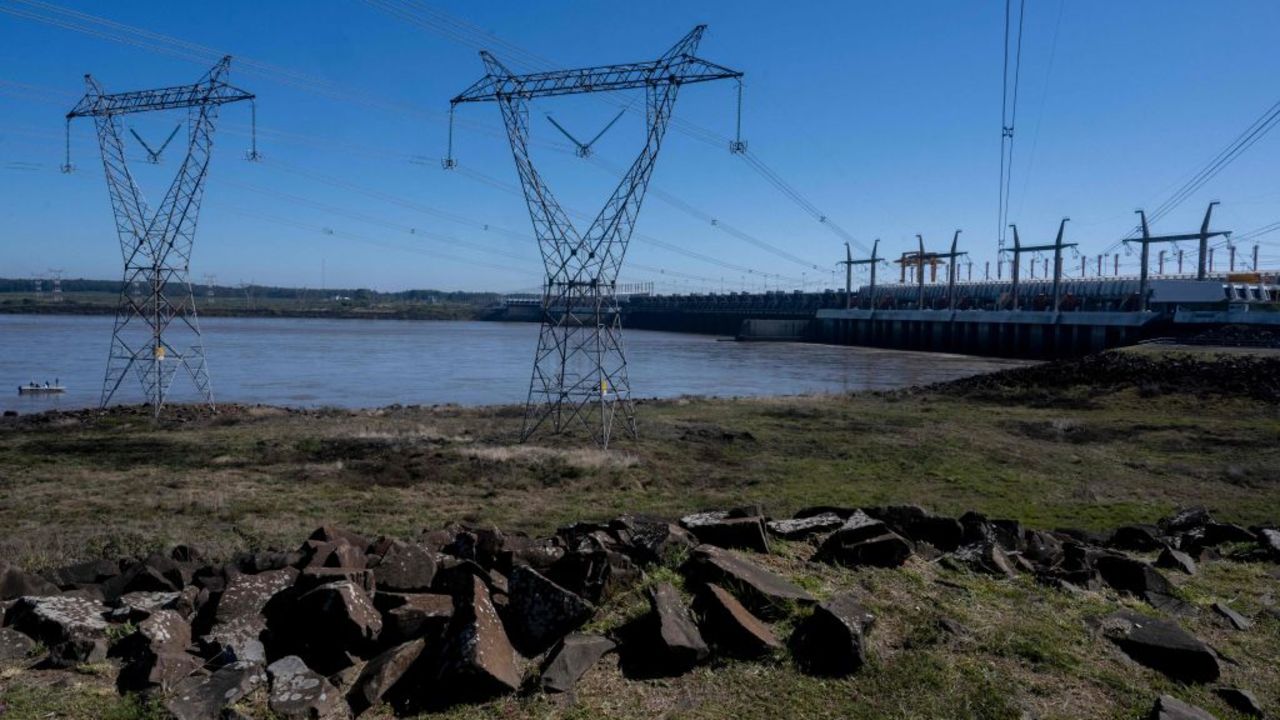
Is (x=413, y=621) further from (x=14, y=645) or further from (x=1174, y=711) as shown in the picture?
(x=1174, y=711)

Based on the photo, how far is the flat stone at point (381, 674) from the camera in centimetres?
533

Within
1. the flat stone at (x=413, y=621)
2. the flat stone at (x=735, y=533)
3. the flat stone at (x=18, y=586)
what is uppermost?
the flat stone at (x=735, y=533)

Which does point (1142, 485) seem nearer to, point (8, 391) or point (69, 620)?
point (69, 620)

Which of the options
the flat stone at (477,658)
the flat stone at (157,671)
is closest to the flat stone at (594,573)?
the flat stone at (477,658)

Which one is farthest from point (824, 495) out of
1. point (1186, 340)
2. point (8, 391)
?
point (1186, 340)

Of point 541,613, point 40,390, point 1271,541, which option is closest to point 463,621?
point 541,613

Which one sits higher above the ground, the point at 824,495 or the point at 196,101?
the point at 196,101

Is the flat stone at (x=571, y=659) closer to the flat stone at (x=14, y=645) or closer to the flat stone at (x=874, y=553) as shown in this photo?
the flat stone at (x=874, y=553)

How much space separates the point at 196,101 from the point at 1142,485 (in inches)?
1061

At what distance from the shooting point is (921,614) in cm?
654

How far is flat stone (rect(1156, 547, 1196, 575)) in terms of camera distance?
28.9 ft

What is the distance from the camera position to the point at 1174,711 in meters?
5.25

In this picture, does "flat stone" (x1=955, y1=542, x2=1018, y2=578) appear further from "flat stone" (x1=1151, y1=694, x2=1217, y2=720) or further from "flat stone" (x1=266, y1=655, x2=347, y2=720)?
"flat stone" (x1=266, y1=655, x2=347, y2=720)

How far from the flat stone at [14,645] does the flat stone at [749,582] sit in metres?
4.42
